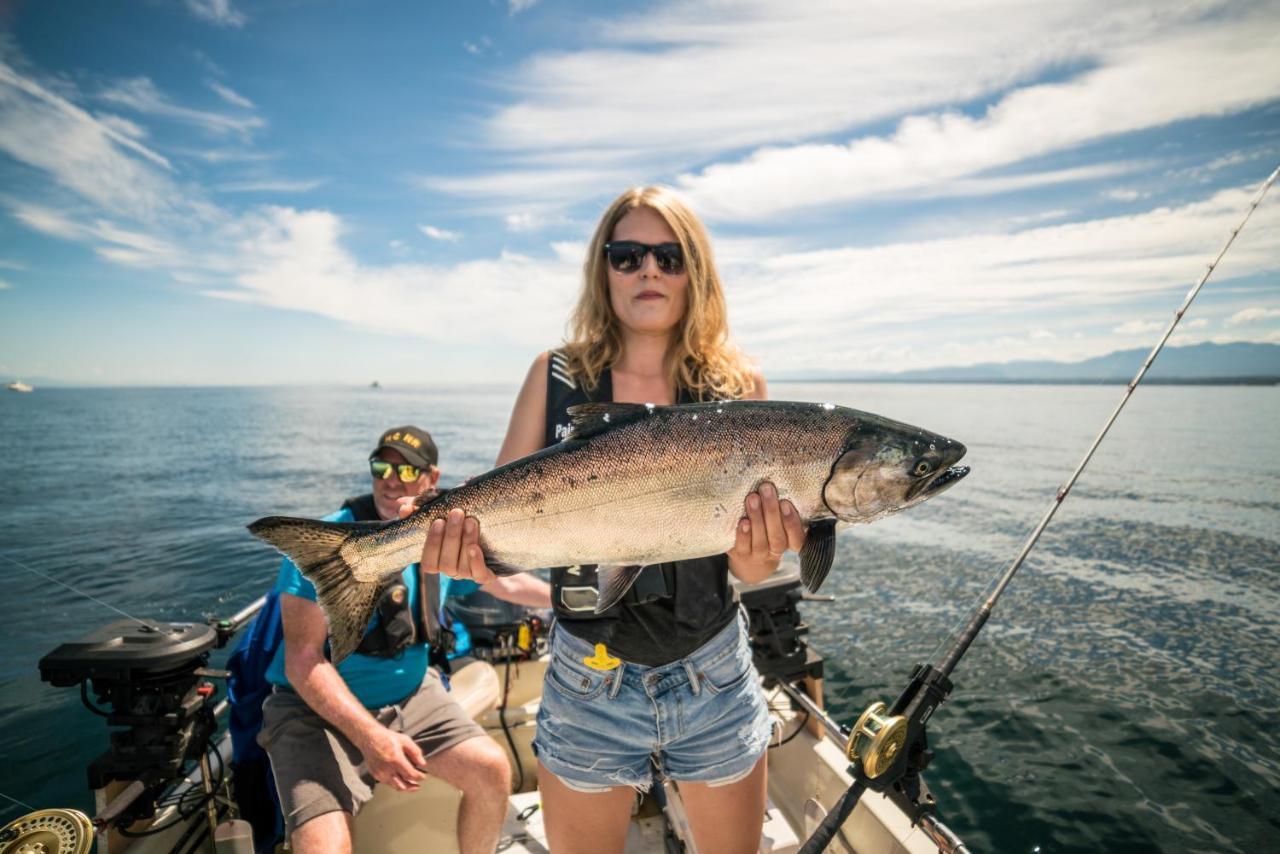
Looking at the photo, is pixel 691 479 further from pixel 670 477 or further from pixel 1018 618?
pixel 1018 618

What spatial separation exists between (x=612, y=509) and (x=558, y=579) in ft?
1.44

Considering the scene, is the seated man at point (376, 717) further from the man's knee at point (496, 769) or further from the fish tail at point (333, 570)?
the fish tail at point (333, 570)

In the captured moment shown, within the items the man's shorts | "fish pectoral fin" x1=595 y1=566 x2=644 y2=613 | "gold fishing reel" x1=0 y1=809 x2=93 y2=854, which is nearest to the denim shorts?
"fish pectoral fin" x1=595 y1=566 x2=644 y2=613

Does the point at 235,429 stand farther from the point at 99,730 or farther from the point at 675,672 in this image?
the point at 675,672

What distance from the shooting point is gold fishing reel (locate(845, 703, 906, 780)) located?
3.06 metres

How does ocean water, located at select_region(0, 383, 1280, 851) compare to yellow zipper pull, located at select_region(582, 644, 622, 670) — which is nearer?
yellow zipper pull, located at select_region(582, 644, 622, 670)

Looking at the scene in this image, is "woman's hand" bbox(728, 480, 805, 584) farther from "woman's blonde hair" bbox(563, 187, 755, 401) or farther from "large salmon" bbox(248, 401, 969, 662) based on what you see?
"woman's blonde hair" bbox(563, 187, 755, 401)

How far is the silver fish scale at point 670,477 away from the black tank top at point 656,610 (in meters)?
0.14

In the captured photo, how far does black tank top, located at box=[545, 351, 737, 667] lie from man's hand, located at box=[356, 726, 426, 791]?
2.11 metres

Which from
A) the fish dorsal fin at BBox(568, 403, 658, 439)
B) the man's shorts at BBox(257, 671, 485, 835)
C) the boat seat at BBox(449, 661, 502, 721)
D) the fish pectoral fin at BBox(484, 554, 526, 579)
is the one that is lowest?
the boat seat at BBox(449, 661, 502, 721)

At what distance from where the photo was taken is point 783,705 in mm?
5633

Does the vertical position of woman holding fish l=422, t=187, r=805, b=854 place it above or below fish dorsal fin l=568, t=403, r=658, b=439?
below

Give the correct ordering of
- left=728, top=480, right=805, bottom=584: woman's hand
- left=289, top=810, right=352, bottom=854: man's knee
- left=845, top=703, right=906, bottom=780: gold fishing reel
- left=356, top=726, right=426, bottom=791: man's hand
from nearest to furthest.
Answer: left=728, top=480, right=805, bottom=584: woman's hand → left=845, top=703, right=906, bottom=780: gold fishing reel → left=289, top=810, right=352, bottom=854: man's knee → left=356, top=726, right=426, bottom=791: man's hand

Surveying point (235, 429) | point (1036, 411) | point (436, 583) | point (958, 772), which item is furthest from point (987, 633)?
point (1036, 411)
